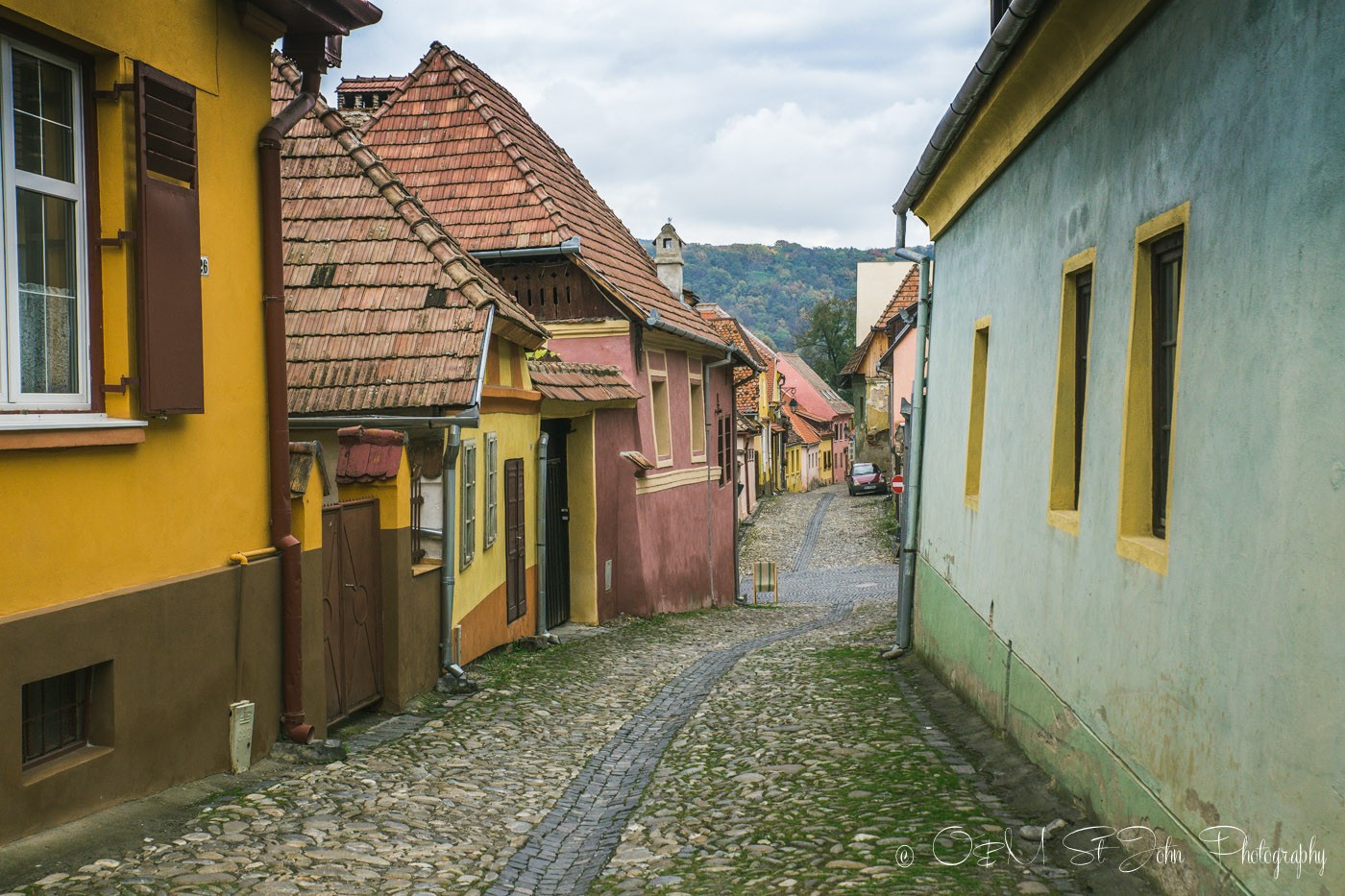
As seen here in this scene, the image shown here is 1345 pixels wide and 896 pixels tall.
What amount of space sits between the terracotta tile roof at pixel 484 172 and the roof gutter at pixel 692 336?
19 cm

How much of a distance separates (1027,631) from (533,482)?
26.5ft

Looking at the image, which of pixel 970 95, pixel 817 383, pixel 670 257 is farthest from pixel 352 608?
pixel 817 383

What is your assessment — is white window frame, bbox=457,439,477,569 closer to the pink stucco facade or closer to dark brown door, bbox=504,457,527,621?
dark brown door, bbox=504,457,527,621

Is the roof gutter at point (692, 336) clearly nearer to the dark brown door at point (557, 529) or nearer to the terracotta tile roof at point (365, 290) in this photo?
the dark brown door at point (557, 529)

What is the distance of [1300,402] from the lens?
11.9 ft

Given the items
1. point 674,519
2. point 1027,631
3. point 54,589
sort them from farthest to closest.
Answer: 1. point 674,519
2. point 1027,631
3. point 54,589

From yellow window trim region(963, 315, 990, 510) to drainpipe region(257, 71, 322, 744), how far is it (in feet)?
16.4

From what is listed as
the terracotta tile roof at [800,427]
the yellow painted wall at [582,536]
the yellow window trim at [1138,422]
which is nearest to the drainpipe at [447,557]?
the yellow window trim at [1138,422]

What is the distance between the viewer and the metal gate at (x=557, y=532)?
1592cm

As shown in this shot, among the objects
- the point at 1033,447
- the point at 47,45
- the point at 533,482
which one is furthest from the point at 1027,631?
the point at 533,482

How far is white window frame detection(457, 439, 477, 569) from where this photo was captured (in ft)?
36.6

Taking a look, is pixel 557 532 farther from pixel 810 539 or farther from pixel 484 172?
pixel 810 539

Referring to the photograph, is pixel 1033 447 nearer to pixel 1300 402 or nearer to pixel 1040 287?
pixel 1040 287

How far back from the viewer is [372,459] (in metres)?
9.07
